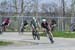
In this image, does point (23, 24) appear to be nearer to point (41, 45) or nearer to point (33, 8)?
point (33, 8)

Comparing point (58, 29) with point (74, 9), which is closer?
point (58, 29)

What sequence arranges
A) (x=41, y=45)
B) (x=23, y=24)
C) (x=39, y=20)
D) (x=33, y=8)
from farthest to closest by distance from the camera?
(x=33, y=8) → (x=39, y=20) → (x=23, y=24) → (x=41, y=45)

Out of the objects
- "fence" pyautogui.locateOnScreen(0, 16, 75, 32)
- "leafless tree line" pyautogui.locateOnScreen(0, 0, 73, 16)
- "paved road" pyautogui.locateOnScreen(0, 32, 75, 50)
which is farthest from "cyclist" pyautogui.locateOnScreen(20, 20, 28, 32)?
"paved road" pyautogui.locateOnScreen(0, 32, 75, 50)

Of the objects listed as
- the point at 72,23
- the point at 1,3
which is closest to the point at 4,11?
the point at 1,3

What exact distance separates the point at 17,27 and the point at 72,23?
7.06 meters

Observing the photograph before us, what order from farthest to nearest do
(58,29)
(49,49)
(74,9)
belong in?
(74,9), (58,29), (49,49)

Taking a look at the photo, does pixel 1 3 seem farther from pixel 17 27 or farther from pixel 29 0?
pixel 17 27

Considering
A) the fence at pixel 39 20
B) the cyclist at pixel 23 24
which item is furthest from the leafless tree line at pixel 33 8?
the cyclist at pixel 23 24

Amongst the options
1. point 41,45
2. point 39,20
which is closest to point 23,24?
point 39,20

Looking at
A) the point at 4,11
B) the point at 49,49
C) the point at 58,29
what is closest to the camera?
the point at 49,49

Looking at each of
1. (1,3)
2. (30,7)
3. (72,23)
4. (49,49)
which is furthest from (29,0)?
(49,49)

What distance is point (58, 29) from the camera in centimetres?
3400

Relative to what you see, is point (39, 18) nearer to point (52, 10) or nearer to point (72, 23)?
point (72, 23)

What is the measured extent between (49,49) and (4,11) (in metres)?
31.7
